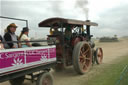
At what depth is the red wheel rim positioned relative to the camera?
6.34 meters

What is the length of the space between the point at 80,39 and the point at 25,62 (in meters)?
3.74

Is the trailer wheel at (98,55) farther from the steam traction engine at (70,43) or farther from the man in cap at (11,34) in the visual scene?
the man in cap at (11,34)

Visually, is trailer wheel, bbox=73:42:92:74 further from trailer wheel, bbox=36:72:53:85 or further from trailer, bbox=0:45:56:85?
trailer wheel, bbox=36:72:53:85

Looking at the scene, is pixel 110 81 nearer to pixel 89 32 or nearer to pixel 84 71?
pixel 84 71

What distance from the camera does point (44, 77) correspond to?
427 cm

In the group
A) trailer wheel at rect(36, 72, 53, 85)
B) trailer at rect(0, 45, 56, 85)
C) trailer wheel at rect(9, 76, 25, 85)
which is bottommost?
trailer wheel at rect(9, 76, 25, 85)

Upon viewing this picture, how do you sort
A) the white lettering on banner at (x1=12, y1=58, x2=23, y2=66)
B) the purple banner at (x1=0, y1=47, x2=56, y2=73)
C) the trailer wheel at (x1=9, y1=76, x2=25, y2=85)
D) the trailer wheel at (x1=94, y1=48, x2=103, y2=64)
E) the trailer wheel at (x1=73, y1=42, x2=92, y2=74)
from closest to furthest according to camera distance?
the purple banner at (x1=0, y1=47, x2=56, y2=73) < the white lettering on banner at (x1=12, y1=58, x2=23, y2=66) < the trailer wheel at (x1=9, y1=76, x2=25, y2=85) < the trailer wheel at (x1=73, y1=42, x2=92, y2=74) < the trailer wheel at (x1=94, y1=48, x2=103, y2=64)

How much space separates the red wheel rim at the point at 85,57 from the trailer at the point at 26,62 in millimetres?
2069

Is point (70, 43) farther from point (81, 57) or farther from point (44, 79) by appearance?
point (44, 79)

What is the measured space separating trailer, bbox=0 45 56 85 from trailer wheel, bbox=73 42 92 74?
1.45 meters

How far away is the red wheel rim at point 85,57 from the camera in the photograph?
634cm

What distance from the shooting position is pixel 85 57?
657 centimetres

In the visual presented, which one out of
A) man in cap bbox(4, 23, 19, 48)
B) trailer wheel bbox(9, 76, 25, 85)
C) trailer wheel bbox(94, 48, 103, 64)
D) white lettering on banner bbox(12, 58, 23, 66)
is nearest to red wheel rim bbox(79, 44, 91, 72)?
trailer wheel bbox(94, 48, 103, 64)

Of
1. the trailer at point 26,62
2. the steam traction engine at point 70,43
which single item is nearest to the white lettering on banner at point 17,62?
the trailer at point 26,62
